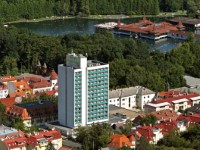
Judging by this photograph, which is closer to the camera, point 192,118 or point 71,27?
point 192,118

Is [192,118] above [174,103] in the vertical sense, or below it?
above

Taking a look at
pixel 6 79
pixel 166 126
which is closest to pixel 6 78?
pixel 6 79

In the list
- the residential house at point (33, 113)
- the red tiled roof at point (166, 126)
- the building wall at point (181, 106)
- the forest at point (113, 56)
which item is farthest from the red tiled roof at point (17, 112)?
the building wall at point (181, 106)

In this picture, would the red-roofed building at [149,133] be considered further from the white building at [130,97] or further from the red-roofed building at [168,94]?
the red-roofed building at [168,94]

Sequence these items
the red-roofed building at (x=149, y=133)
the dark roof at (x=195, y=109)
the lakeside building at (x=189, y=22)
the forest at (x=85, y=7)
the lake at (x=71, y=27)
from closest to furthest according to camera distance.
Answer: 1. the red-roofed building at (x=149, y=133)
2. the dark roof at (x=195, y=109)
3. the lake at (x=71, y=27)
4. the lakeside building at (x=189, y=22)
5. the forest at (x=85, y=7)

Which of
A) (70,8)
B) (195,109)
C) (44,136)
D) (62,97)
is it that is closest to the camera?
(44,136)

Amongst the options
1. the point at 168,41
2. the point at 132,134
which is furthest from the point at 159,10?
the point at 132,134

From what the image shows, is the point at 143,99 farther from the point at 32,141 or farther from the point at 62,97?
the point at 32,141

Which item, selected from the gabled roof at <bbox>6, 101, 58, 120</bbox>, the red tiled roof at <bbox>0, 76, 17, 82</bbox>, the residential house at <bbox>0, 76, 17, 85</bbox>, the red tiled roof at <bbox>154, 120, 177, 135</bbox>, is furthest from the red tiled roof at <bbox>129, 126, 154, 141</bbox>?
the red tiled roof at <bbox>0, 76, 17, 82</bbox>
